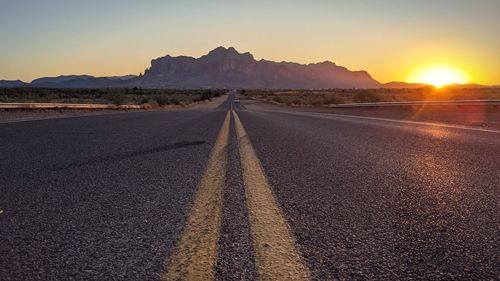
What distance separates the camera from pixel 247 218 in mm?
2197

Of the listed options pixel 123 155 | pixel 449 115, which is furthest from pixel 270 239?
pixel 449 115

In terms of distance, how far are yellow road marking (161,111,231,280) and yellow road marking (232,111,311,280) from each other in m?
0.18

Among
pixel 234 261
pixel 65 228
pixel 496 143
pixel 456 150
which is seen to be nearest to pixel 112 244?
pixel 65 228

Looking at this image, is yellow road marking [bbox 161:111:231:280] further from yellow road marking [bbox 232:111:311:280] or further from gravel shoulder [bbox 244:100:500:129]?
gravel shoulder [bbox 244:100:500:129]

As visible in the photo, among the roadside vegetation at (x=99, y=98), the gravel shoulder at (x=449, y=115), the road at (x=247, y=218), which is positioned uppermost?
the road at (x=247, y=218)

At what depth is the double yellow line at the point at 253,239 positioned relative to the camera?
1.49 metres

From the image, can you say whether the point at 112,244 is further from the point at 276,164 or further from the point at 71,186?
the point at 276,164

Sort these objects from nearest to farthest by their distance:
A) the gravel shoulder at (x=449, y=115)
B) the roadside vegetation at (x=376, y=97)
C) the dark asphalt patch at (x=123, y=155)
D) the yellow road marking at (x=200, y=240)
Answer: the yellow road marking at (x=200, y=240) < the dark asphalt patch at (x=123, y=155) < the gravel shoulder at (x=449, y=115) < the roadside vegetation at (x=376, y=97)

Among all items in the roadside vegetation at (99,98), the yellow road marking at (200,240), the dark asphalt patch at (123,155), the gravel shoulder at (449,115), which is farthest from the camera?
the roadside vegetation at (99,98)

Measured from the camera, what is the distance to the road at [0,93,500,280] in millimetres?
1570

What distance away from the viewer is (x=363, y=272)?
1.55 m

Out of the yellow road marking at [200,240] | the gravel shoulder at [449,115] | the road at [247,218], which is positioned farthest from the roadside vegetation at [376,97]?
the yellow road marking at [200,240]

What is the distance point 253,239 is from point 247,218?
0.34 m

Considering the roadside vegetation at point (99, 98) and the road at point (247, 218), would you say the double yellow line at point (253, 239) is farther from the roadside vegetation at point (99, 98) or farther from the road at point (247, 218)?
the roadside vegetation at point (99, 98)
